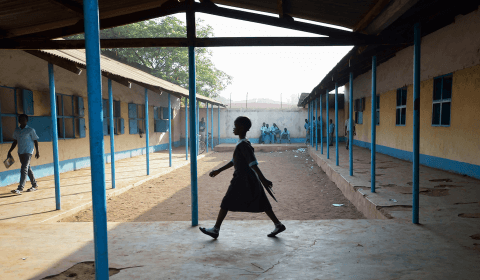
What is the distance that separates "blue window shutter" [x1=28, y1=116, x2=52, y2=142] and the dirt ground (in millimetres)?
2802

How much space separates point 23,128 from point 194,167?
4832 millimetres

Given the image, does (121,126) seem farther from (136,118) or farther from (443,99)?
(443,99)

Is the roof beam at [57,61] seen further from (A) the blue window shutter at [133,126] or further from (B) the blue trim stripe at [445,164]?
(A) the blue window shutter at [133,126]

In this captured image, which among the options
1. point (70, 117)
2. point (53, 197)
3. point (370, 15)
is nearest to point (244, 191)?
point (370, 15)

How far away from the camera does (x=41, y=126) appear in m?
8.25

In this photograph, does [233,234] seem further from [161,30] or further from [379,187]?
[161,30]

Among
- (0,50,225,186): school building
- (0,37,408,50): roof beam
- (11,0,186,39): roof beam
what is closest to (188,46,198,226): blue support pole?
(0,37,408,50): roof beam

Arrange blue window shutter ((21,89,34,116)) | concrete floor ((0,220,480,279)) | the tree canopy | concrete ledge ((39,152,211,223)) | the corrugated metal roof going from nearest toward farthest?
concrete floor ((0,220,480,279)) < concrete ledge ((39,152,211,223)) < the corrugated metal roof < blue window shutter ((21,89,34,116)) < the tree canopy

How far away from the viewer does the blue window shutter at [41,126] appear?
8.05m

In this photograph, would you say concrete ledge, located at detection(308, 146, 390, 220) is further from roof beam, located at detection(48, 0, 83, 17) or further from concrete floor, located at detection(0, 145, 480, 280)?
roof beam, located at detection(48, 0, 83, 17)

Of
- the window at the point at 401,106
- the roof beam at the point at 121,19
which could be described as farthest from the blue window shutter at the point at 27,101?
the window at the point at 401,106

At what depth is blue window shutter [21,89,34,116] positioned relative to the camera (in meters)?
8.03

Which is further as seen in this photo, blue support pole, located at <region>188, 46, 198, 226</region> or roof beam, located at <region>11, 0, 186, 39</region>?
roof beam, located at <region>11, 0, 186, 39</region>

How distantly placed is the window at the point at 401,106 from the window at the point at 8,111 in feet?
39.0
